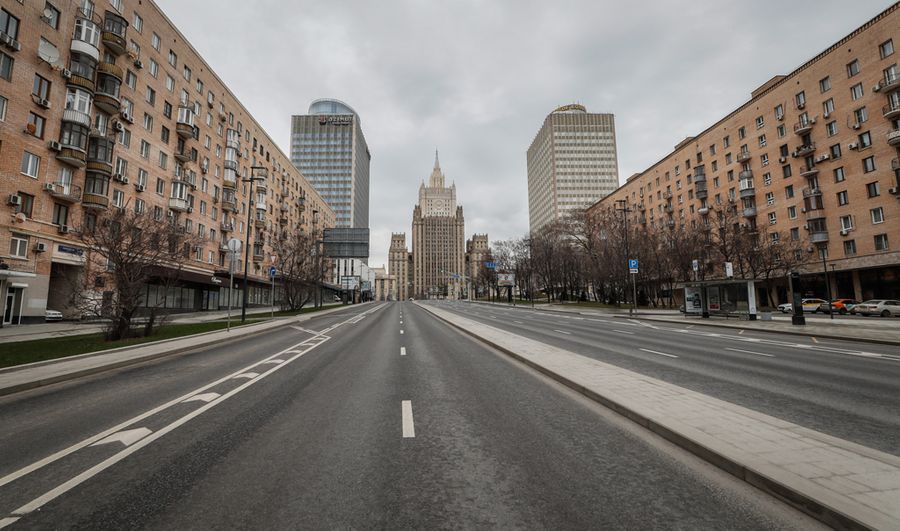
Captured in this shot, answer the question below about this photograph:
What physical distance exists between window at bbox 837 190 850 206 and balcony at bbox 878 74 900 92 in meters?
9.77

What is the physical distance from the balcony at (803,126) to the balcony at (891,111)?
716 cm

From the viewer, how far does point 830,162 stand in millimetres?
41781

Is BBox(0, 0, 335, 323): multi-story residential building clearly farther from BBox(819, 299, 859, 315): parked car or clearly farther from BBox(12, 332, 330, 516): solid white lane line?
BBox(819, 299, 859, 315): parked car

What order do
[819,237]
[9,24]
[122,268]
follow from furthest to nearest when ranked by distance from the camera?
[819,237] < [9,24] < [122,268]

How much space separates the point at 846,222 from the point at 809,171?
685cm

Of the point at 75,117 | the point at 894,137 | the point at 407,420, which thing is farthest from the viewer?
the point at 894,137

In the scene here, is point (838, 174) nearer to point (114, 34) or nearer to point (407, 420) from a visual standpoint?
point (407, 420)

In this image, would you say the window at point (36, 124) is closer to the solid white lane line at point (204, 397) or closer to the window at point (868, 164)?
the solid white lane line at point (204, 397)

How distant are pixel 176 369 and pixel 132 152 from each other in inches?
1335

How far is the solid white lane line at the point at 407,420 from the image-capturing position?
511cm

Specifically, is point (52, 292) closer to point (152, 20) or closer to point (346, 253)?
point (152, 20)

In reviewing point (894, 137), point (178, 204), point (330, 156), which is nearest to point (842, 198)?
point (894, 137)

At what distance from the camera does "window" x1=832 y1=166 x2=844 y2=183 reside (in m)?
40.6

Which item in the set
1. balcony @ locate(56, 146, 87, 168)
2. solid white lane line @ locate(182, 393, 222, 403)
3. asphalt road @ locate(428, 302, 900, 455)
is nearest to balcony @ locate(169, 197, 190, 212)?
balcony @ locate(56, 146, 87, 168)
